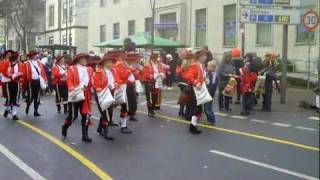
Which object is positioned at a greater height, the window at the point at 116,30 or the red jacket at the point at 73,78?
the window at the point at 116,30

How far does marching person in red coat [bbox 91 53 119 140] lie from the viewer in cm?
1168

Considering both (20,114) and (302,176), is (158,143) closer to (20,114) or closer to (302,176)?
(302,176)

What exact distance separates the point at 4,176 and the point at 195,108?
5.02 m

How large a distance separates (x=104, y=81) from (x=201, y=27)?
84.7 ft

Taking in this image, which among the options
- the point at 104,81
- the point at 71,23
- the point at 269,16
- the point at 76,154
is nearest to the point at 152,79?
the point at 104,81

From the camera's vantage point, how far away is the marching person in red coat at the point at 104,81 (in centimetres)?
1168

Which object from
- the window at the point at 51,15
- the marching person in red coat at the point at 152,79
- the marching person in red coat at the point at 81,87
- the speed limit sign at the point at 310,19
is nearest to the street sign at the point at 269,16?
the speed limit sign at the point at 310,19

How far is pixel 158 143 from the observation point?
1127 cm

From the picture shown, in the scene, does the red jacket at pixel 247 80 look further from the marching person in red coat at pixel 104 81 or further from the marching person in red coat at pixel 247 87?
the marching person in red coat at pixel 104 81

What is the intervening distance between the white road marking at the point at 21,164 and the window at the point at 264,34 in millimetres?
21748

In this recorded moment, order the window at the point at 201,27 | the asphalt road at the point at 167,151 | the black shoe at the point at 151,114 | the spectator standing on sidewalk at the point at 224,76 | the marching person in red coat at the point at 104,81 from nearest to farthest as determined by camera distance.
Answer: the asphalt road at the point at 167,151
the marching person in red coat at the point at 104,81
the black shoe at the point at 151,114
the spectator standing on sidewalk at the point at 224,76
the window at the point at 201,27

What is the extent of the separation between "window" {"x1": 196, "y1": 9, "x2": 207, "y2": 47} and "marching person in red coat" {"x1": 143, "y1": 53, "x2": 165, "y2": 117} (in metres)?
20.4

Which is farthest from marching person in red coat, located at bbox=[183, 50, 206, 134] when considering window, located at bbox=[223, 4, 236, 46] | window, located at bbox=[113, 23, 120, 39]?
window, located at bbox=[113, 23, 120, 39]

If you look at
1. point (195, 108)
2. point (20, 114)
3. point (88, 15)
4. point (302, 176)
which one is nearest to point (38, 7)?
point (88, 15)
